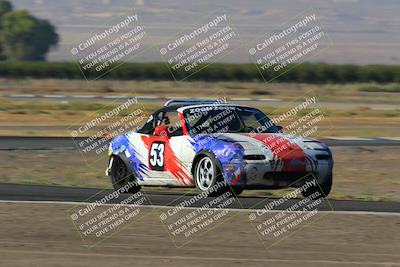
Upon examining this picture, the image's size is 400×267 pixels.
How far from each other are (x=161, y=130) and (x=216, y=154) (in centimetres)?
154

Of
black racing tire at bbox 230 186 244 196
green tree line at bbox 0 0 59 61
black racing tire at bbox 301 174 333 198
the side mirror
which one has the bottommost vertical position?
black racing tire at bbox 301 174 333 198

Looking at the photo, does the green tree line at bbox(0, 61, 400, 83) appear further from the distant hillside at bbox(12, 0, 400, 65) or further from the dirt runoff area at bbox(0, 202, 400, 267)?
the distant hillside at bbox(12, 0, 400, 65)

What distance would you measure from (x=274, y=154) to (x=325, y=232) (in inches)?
118

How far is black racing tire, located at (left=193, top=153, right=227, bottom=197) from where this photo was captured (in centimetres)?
1476

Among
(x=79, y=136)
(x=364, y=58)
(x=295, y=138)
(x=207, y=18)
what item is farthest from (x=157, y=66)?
(x=207, y=18)

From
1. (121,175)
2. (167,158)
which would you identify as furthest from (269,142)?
(121,175)

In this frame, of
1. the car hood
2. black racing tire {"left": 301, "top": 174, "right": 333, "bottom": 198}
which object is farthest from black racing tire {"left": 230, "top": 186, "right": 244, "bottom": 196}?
black racing tire {"left": 301, "top": 174, "right": 333, "bottom": 198}

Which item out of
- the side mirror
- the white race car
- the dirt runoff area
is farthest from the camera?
the side mirror

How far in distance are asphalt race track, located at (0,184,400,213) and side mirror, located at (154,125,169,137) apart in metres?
0.89

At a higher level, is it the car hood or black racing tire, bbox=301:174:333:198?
the car hood

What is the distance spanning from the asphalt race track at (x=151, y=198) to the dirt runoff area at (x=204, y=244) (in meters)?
0.97

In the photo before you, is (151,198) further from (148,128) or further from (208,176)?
(148,128)

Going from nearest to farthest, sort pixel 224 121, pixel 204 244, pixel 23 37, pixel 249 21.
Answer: pixel 204 244, pixel 224 121, pixel 23 37, pixel 249 21

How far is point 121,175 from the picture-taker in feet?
54.7
